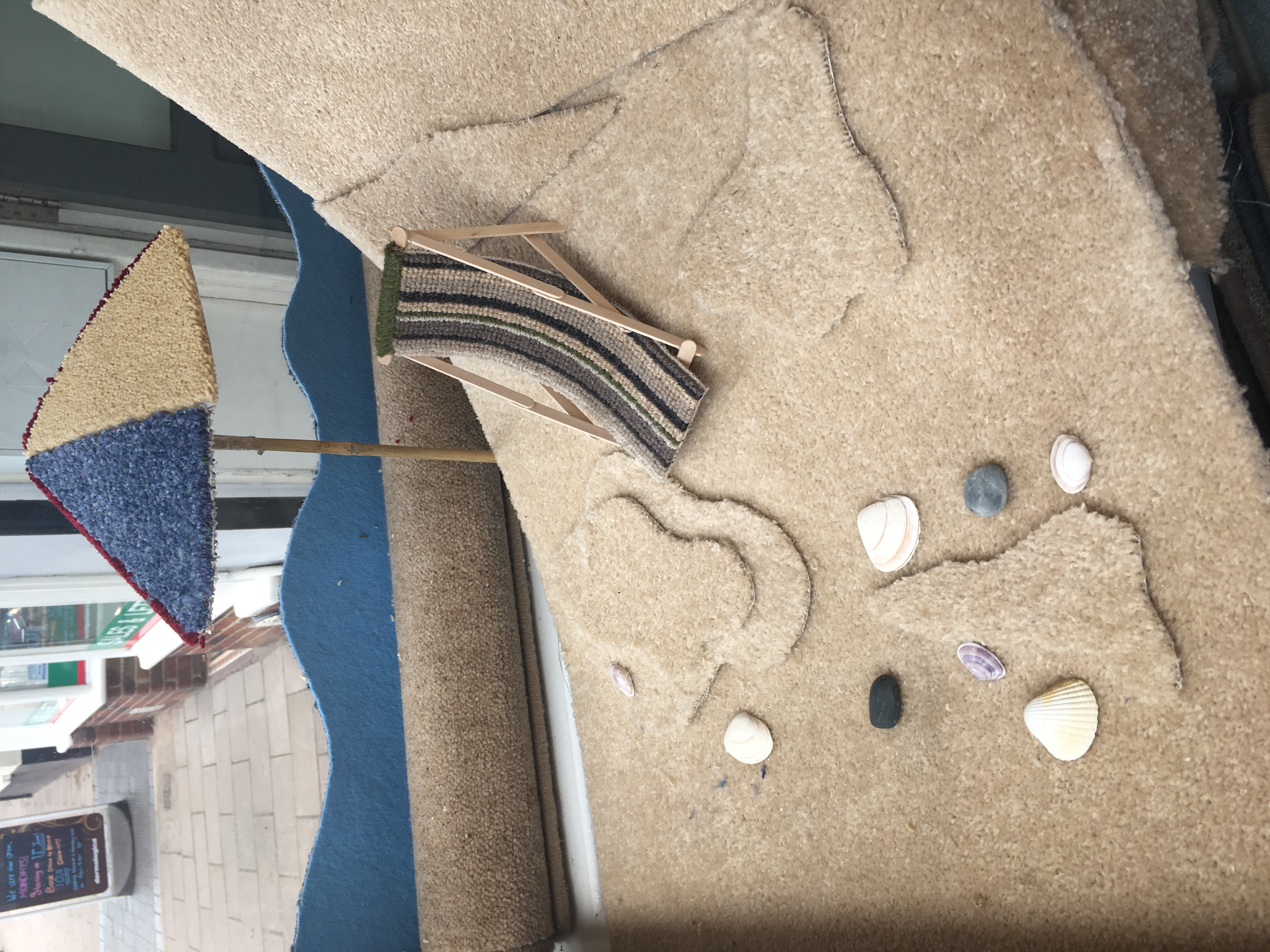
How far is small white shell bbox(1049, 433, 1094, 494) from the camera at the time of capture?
981mm

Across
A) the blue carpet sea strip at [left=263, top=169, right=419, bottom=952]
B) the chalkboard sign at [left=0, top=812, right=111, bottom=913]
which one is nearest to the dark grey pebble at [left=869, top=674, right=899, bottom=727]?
the blue carpet sea strip at [left=263, top=169, right=419, bottom=952]

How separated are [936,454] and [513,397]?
2.30 feet

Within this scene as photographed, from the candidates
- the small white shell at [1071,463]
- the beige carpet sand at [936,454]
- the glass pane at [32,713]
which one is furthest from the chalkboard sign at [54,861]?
the small white shell at [1071,463]

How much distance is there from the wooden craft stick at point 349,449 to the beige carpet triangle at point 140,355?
0.36 feet

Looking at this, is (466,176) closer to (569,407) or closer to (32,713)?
(569,407)

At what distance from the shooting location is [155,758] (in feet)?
10.2

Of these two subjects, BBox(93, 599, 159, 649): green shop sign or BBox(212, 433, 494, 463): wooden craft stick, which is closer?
BBox(212, 433, 494, 463): wooden craft stick

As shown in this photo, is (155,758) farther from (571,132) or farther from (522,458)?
(571,132)

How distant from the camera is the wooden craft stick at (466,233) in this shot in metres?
1.21

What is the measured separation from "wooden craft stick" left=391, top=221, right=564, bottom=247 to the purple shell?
34.4 inches

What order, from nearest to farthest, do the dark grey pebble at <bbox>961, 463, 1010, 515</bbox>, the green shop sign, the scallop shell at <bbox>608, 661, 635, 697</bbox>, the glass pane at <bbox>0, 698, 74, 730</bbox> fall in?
the dark grey pebble at <bbox>961, 463, 1010, 515</bbox> < the scallop shell at <bbox>608, 661, 635, 697</bbox> < the green shop sign < the glass pane at <bbox>0, 698, 74, 730</bbox>

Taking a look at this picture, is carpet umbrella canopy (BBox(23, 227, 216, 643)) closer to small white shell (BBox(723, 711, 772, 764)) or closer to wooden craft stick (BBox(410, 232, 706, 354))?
wooden craft stick (BBox(410, 232, 706, 354))

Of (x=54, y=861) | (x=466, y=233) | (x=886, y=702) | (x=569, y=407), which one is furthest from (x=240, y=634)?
(x=886, y=702)

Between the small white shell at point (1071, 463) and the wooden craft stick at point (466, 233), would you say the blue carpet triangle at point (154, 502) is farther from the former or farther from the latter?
the small white shell at point (1071, 463)
